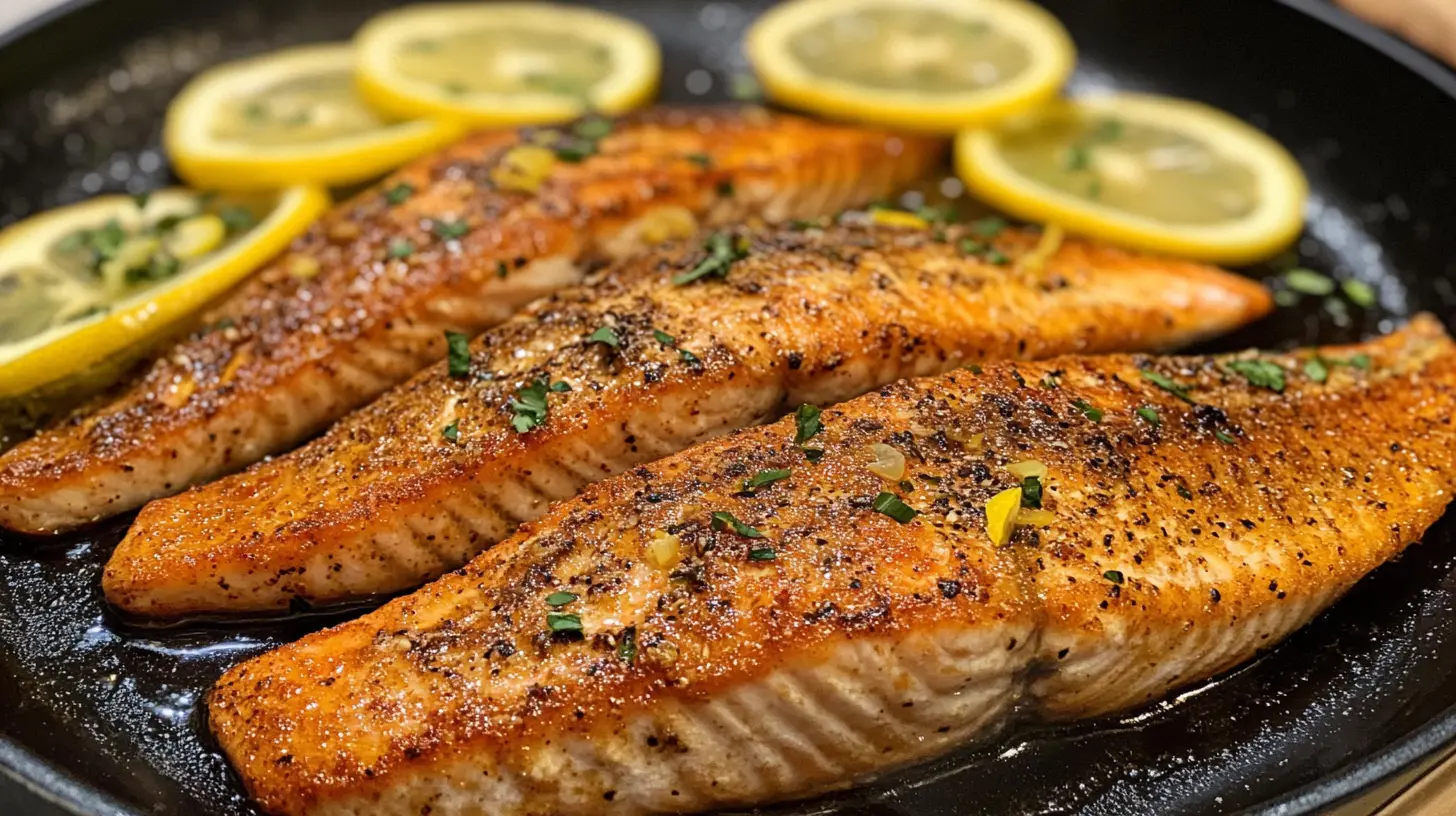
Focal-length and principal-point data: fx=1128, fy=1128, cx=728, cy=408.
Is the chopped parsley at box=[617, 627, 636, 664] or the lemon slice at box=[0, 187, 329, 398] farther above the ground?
the lemon slice at box=[0, 187, 329, 398]

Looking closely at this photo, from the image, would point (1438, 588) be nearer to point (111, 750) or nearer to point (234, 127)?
point (111, 750)

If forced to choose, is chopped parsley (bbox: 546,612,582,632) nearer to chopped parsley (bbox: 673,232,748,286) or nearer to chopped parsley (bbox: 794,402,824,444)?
chopped parsley (bbox: 794,402,824,444)

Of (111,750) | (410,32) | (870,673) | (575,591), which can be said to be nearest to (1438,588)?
(870,673)

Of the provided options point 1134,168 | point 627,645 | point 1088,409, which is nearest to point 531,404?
point 627,645

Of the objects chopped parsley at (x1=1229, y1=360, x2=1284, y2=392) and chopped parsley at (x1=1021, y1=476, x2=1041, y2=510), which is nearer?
chopped parsley at (x1=1021, y1=476, x2=1041, y2=510)

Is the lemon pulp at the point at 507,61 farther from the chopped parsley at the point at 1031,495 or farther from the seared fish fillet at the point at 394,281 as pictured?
the chopped parsley at the point at 1031,495

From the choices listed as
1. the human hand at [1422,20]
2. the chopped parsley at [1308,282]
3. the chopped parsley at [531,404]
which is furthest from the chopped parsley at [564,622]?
the human hand at [1422,20]

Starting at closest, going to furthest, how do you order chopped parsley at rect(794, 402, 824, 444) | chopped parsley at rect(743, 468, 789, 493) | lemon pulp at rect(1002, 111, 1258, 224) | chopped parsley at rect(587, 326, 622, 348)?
chopped parsley at rect(743, 468, 789, 493), chopped parsley at rect(794, 402, 824, 444), chopped parsley at rect(587, 326, 622, 348), lemon pulp at rect(1002, 111, 1258, 224)

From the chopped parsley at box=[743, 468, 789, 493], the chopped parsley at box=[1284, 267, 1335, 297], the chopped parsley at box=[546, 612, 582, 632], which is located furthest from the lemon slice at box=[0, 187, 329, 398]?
the chopped parsley at box=[1284, 267, 1335, 297]
